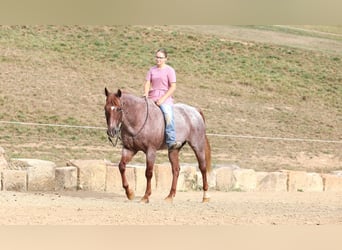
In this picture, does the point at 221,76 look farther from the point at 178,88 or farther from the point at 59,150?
the point at 59,150

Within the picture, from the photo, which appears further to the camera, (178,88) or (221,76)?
(221,76)

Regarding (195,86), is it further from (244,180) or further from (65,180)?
(65,180)

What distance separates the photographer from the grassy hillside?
71.6 ft

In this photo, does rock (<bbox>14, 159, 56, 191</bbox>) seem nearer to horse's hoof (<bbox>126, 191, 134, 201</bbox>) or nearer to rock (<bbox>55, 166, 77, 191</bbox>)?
rock (<bbox>55, 166, 77, 191</bbox>)

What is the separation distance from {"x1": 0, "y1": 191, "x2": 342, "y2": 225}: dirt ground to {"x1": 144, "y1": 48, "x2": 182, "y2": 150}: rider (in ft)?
2.59

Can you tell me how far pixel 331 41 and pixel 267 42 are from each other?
5239 millimetres

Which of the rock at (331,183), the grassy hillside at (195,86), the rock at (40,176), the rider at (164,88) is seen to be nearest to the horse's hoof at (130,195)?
the rider at (164,88)

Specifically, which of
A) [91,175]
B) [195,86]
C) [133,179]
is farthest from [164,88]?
[195,86]

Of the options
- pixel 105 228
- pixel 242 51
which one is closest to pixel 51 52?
pixel 242 51

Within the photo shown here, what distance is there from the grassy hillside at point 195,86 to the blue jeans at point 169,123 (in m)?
8.15

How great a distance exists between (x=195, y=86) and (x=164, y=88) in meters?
20.1

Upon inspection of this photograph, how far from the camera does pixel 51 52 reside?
3131cm

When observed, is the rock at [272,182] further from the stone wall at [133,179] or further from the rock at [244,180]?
the rock at [244,180]

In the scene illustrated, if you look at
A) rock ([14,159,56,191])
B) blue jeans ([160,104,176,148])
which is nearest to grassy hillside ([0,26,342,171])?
rock ([14,159,56,191])
